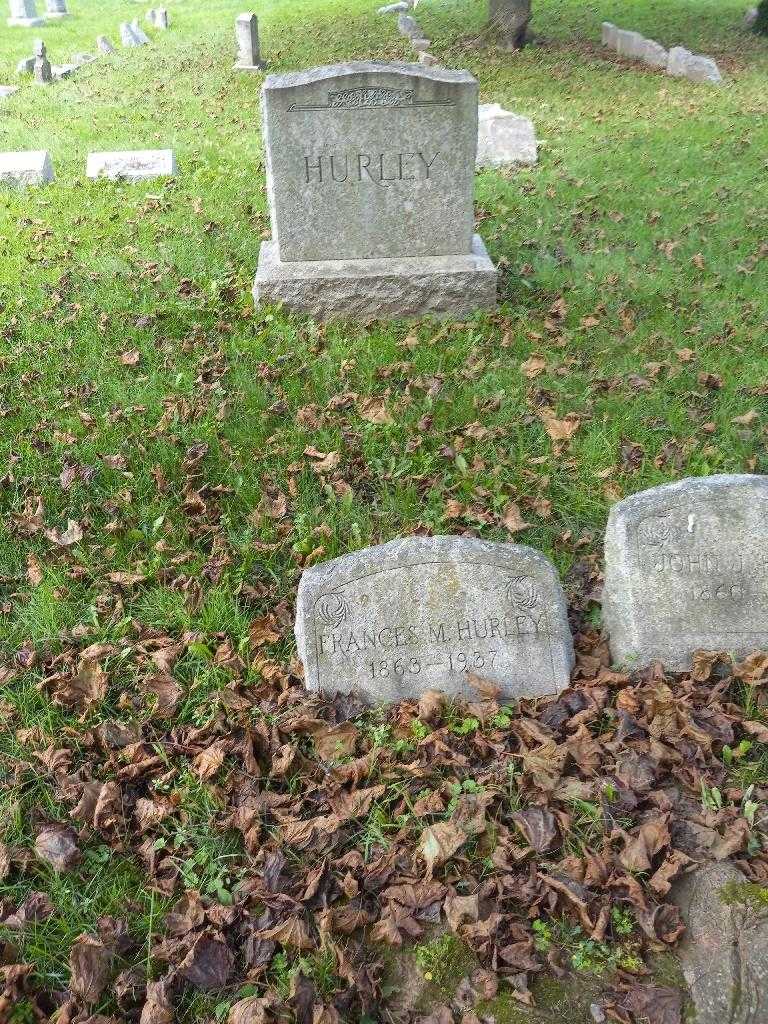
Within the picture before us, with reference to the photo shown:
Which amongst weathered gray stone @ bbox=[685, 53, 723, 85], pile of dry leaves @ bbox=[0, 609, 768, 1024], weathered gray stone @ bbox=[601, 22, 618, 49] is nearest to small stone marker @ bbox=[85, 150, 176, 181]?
pile of dry leaves @ bbox=[0, 609, 768, 1024]

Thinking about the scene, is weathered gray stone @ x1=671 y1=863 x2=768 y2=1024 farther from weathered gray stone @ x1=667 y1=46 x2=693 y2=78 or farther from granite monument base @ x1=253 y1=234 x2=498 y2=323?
weathered gray stone @ x1=667 y1=46 x2=693 y2=78

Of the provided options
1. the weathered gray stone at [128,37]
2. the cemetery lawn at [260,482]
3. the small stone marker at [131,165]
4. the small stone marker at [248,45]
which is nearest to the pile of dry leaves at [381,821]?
the cemetery lawn at [260,482]

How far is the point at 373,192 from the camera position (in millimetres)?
5738

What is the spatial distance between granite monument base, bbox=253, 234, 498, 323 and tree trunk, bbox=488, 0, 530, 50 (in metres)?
10.0

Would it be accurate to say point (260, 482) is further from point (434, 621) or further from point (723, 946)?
point (723, 946)

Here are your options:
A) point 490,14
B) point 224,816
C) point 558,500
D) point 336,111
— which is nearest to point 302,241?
point 336,111

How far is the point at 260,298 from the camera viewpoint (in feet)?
19.1

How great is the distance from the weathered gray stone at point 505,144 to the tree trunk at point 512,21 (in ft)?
18.9

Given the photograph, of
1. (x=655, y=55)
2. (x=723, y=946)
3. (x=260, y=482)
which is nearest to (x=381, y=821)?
(x=723, y=946)

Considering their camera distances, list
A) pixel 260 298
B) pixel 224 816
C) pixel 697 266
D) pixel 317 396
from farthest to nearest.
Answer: pixel 697 266, pixel 260 298, pixel 317 396, pixel 224 816

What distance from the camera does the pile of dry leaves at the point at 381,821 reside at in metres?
2.26

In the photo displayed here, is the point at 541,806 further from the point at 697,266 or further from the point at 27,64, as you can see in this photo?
the point at 27,64

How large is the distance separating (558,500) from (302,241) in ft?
9.86

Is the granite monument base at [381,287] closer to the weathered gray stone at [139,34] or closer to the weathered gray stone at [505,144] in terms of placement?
the weathered gray stone at [505,144]
